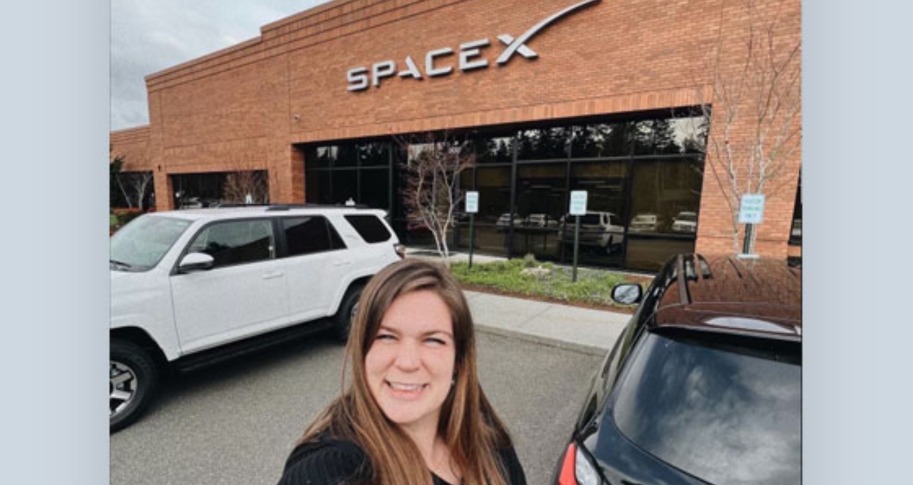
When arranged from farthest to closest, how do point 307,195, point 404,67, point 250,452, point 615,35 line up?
point 307,195 → point 404,67 → point 615,35 → point 250,452

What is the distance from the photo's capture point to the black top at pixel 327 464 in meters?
0.85

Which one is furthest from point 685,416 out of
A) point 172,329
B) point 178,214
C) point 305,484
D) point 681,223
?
point 681,223

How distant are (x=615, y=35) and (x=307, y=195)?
1024cm

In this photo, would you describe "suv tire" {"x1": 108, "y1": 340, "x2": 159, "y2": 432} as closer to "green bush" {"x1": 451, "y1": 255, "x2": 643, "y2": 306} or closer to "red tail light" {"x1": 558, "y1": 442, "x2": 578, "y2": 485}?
"red tail light" {"x1": 558, "y1": 442, "x2": 578, "y2": 485}

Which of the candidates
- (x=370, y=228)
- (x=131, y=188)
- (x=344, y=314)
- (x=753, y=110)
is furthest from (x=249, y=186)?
(x=753, y=110)

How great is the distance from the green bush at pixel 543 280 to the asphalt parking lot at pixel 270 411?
2113mm

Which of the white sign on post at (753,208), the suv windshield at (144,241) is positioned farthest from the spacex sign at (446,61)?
the suv windshield at (144,241)

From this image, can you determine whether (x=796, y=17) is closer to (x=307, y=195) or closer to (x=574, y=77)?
(x=574, y=77)

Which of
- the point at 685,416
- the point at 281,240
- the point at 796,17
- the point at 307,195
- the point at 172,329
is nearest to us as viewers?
the point at 685,416

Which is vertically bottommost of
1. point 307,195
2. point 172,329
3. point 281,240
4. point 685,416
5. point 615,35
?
point 172,329

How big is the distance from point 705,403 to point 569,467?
484 millimetres

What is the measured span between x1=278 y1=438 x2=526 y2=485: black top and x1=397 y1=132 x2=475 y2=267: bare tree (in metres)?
8.39

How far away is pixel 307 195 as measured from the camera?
1358 cm

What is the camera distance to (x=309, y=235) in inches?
166
